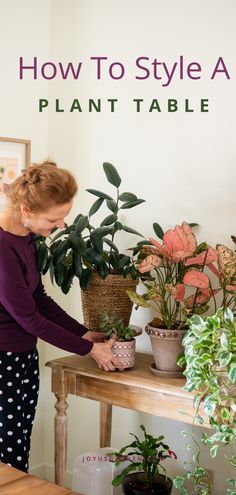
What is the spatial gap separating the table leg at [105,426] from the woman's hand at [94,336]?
0.52 metres

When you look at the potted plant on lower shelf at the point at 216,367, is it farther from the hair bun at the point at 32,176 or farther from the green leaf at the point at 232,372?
the hair bun at the point at 32,176

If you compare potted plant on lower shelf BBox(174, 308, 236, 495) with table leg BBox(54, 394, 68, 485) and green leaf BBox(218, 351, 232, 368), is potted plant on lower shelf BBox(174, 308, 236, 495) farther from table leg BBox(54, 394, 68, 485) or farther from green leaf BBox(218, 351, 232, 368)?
table leg BBox(54, 394, 68, 485)

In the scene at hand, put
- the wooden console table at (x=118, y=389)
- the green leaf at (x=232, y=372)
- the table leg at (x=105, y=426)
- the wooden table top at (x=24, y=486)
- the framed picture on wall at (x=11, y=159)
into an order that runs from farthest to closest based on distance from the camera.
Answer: the framed picture on wall at (x=11, y=159)
the table leg at (x=105, y=426)
the wooden console table at (x=118, y=389)
the green leaf at (x=232, y=372)
the wooden table top at (x=24, y=486)

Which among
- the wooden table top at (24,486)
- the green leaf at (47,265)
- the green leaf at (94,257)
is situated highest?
the green leaf at (94,257)

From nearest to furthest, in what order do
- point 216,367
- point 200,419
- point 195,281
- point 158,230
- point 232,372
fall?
point 232,372 → point 216,367 → point 200,419 → point 195,281 → point 158,230

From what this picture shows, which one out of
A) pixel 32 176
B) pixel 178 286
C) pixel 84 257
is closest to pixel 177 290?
pixel 178 286

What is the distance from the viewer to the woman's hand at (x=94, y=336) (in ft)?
8.60

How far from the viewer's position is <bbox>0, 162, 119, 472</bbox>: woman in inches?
90.9

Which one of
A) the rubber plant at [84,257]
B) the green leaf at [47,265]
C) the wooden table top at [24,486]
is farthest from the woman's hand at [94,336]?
the wooden table top at [24,486]

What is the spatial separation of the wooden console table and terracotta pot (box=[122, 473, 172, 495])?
26 centimetres

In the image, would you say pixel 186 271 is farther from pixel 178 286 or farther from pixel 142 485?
pixel 142 485

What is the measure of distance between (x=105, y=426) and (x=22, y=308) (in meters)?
0.92

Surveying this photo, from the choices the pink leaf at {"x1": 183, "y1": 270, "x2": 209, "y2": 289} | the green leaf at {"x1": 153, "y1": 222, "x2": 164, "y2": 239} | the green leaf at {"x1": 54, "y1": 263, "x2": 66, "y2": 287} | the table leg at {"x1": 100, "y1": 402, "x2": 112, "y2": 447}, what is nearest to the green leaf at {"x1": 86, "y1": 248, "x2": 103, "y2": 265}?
the green leaf at {"x1": 54, "y1": 263, "x2": 66, "y2": 287}

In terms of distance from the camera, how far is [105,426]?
9.86ft
